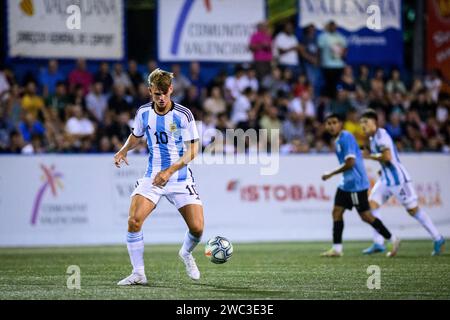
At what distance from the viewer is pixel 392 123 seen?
71.8ft

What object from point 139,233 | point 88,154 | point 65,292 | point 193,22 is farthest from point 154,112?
point 193,22

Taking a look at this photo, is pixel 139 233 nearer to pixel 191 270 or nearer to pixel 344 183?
pixel 191 270

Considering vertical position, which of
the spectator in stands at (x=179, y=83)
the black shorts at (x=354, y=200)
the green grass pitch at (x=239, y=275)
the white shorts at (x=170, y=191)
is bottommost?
the green grass pitch at (x=239, y=275)

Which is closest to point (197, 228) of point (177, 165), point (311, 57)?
point (177, 165)

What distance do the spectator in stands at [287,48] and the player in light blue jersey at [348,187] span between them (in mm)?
8581

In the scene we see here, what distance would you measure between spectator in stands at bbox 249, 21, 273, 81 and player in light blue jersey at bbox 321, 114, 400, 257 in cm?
808

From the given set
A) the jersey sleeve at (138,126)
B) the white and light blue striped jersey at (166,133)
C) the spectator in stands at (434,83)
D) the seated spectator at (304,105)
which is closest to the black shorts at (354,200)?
the white and light blue striped jersey at (166,133)

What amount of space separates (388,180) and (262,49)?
792cm

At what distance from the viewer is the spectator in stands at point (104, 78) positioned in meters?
20.7

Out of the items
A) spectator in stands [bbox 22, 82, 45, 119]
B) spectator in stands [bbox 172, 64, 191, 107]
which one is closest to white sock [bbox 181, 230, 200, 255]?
spectator in stands [bbox 22, 82, 45, 119]

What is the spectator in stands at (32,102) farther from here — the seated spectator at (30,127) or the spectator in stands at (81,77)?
the spectator in stands at (81,77)

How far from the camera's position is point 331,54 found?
74.9ft

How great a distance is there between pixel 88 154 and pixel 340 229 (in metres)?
6.22

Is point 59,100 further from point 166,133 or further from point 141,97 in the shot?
point 166,133
